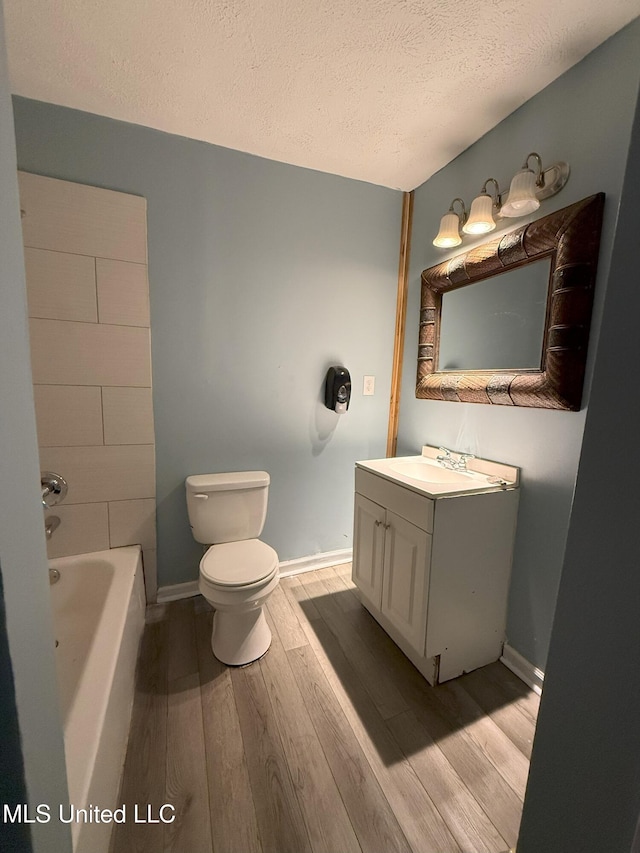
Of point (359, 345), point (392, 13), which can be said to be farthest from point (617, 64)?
point (359, 345)

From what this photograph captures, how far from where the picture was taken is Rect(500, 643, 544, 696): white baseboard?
51.9 inches

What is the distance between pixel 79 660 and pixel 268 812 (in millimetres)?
850

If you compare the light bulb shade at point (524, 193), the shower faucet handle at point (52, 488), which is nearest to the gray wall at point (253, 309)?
the shower faucet handle at point (52, 488)

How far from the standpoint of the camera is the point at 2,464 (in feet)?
1.26

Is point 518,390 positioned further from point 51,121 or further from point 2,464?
point 51,121

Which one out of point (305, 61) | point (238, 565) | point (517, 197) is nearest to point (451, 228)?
point (517, 197)

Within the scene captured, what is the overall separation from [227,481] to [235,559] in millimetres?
375

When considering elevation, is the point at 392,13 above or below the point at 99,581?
above

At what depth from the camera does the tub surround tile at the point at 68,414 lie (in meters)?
1.44

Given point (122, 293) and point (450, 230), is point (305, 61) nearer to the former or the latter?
point (450, 230)

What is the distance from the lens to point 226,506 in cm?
166

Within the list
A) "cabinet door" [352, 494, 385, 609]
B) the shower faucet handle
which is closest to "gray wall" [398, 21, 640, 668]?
"cabinet door" [352, 494, 385, 609]

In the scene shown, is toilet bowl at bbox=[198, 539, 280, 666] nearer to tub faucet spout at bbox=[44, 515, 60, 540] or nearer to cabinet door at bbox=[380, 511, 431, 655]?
cabinet door at bbox=[380, 511, 431, 655]

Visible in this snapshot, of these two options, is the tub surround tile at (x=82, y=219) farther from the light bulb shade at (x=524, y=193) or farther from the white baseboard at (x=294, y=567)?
the white baseboard at (x=294, y=567)
